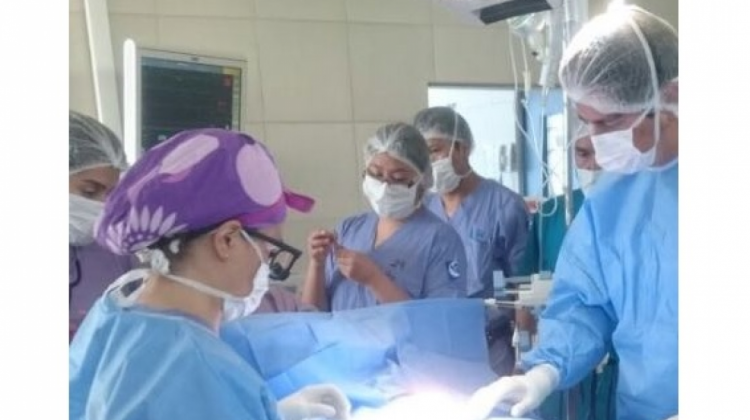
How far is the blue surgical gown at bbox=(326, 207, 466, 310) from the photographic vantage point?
80.4 inches

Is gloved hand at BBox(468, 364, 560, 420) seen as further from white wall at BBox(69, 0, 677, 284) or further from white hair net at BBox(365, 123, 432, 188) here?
white wall at BBox(69, 0, 677, 284)

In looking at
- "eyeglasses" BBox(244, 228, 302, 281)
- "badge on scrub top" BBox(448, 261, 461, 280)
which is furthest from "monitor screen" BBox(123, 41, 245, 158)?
"eyeglasses" BBox(244, 228, 302, 281)

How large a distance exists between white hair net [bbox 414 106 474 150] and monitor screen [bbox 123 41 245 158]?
1.96 ft

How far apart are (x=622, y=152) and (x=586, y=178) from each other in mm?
497

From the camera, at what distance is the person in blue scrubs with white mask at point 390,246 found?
2.00 metres

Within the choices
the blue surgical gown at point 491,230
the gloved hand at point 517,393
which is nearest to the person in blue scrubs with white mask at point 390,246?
the blue surgical gown at point 491,230

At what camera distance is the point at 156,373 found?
92 centimetres

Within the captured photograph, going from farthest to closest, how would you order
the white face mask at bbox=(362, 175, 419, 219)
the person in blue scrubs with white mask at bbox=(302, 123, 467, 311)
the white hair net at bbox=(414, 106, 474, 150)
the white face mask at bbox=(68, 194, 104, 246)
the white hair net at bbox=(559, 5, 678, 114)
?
the white hair net at bbox=(414, 106, 474, 150)
the white face mask at bbox=(362, 175, 419, 219)
the person in blue scrubs with white mask at bbox=(302, 123, 467, 311)
the white face mask at bbox=(68, 194, 104, 246)
the white hair net at bbox=(559, 5, 678, 114)

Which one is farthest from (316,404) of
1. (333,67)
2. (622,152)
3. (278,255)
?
(333,67)

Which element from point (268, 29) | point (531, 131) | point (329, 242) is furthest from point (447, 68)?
point (329, 242)

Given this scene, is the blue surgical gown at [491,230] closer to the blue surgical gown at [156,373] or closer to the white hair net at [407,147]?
the white hair net at [407,147]

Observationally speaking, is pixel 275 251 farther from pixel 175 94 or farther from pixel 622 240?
pixel 175 94
